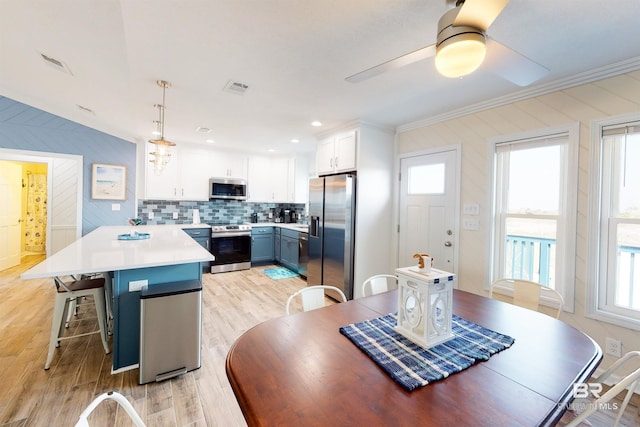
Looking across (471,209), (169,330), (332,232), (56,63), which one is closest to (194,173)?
(56,63)

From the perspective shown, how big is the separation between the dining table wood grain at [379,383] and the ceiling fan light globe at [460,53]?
124cm

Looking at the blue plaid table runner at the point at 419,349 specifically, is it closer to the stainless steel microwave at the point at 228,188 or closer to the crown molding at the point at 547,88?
the crown molding at the point at 547,88

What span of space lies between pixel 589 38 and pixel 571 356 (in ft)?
6.29

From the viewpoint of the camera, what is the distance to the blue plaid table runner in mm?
959

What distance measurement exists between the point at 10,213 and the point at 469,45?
23.7 feet

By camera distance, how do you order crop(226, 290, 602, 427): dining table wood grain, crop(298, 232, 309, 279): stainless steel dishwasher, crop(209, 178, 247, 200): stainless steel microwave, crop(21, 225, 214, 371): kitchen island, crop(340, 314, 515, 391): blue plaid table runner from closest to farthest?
crop(226, 290, 602, 427): dining table wood grain < crop(340, 314, 515, 391): blue plaid table runner < crop(21, 225, 214, 371): kitchen island < crop(298, 232, 309, 279): stainless steel dishwasher < crop(209, 178, 247, 200): stainless steel microwave

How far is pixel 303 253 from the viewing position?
14.9ft

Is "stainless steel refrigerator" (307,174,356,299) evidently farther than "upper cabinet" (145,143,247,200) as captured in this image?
No

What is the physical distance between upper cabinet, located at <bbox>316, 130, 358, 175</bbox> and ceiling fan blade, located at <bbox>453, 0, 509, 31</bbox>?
2.38 m

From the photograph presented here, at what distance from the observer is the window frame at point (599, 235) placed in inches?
81.8

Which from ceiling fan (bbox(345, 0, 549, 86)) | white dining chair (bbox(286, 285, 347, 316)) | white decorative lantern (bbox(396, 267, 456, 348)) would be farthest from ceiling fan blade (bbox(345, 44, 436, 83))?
white dining chair (bbox(286, 285, 347, 316))

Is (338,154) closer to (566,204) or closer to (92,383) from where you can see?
(566,204)

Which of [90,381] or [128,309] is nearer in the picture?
[90,381]

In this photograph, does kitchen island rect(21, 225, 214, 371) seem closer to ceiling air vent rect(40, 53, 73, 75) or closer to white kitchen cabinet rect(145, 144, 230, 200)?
ceiling air vent rect(40, 53, 73, 75)
